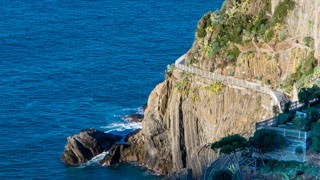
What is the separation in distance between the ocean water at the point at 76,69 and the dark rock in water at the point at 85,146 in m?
1.03

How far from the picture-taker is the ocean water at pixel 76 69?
125125 millimetres

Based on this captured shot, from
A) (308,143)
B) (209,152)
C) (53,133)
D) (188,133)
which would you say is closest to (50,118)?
(53,133)

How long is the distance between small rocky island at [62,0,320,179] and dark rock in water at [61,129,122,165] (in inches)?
4.4

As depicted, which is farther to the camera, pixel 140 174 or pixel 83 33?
pixel 83 33

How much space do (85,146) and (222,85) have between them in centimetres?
2072

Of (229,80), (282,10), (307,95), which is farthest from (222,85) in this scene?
(307,95)

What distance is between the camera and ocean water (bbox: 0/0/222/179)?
12512cm

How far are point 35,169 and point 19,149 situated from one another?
5.73 m

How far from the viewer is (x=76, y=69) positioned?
15450 centimetres

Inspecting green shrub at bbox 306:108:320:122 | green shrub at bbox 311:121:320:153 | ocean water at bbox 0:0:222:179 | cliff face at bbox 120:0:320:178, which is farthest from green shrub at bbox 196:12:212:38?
green shrub at bbox 311:121:320:153

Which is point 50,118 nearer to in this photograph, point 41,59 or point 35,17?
point 41,59

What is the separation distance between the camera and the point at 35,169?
120500mm

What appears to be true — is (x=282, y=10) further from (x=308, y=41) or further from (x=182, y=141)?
(x=182, y=141)

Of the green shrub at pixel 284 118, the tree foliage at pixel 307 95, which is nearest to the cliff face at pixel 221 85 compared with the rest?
the tree foliage at pixel 307 95
